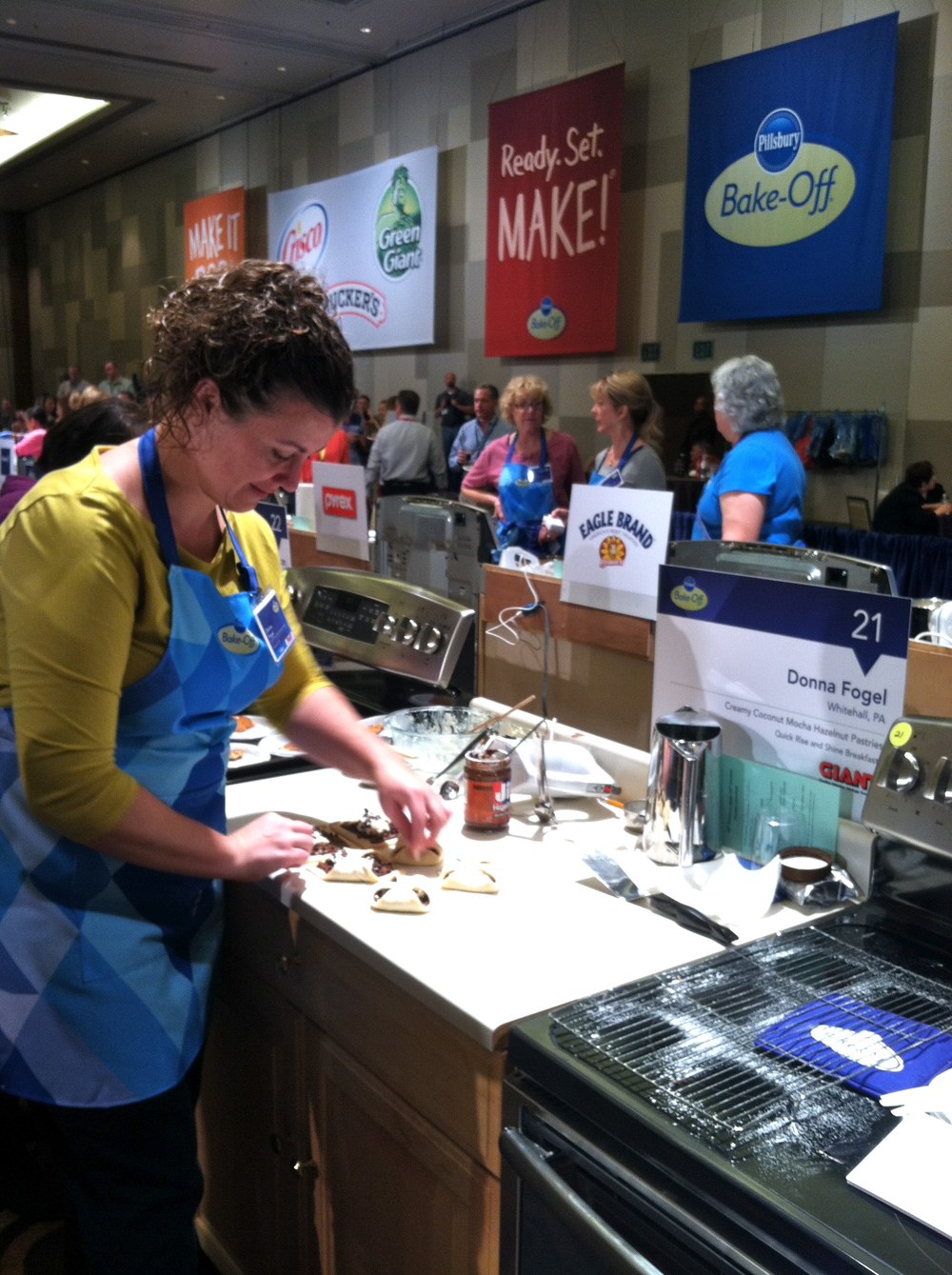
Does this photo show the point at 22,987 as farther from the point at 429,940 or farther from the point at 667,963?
the point at 667,963

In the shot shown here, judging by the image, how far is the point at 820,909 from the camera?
1.44 m

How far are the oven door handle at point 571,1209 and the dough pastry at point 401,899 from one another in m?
0.34

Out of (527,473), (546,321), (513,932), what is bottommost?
(513,932)

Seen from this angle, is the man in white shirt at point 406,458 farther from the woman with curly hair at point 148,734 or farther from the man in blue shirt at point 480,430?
the woman with curly hair at point 148,734

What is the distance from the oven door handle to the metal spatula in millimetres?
372

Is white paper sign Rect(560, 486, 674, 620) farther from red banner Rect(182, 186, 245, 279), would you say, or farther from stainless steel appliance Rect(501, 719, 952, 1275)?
red banner Rect(182, 186, 245, 279)

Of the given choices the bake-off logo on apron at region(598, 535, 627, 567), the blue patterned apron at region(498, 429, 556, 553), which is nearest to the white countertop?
the bake-off logo on apron at region(598, 535, 627, 567)

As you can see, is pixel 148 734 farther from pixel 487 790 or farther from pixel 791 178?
pixel 791 178

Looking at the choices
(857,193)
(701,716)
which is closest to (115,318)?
(857,193)

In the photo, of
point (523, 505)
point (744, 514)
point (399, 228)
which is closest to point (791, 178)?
point (523, 505)

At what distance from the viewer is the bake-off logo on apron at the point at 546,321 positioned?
7.95 meters

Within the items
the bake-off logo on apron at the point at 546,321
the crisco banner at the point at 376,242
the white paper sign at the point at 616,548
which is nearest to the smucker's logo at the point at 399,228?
the crisco banner at the point at 376,242

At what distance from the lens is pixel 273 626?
4.73 ft

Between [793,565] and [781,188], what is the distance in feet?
16.6
